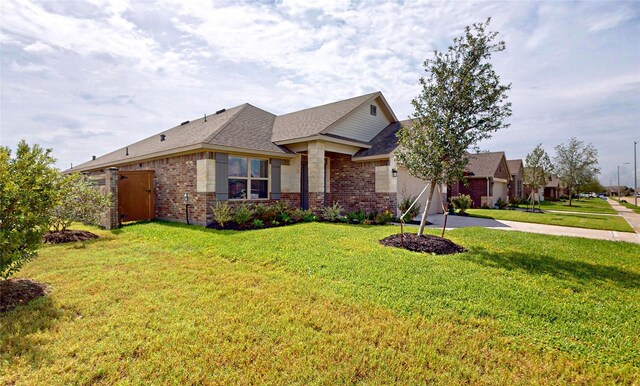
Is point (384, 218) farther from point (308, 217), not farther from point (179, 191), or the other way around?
point (179, 191)

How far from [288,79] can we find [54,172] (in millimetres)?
9409

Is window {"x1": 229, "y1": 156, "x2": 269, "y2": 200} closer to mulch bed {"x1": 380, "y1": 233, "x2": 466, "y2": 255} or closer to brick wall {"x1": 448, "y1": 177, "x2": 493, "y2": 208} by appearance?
mulch bed {"x1": 380, "y1": 233, "x2": 466, "y2": 255}

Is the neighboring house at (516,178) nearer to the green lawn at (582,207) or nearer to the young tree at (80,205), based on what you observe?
the green lawn at (582,207)

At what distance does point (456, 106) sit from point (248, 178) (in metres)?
8.11

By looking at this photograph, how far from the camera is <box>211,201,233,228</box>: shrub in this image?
1005 centimetres

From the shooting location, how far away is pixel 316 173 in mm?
12305

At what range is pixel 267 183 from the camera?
12570mm

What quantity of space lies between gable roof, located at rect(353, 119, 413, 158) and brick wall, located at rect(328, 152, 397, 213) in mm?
434

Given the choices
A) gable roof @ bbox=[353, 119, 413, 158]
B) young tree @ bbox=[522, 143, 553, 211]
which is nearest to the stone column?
gable roof @ bbox=[353, 119, 413, 158]

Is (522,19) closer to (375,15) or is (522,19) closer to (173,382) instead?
(375,15)

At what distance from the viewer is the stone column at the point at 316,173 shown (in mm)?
12312

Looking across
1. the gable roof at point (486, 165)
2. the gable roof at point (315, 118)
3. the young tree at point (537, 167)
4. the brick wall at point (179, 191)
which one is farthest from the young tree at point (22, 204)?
the young tree at point (537, 167)

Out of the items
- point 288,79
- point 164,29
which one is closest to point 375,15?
point 288,79

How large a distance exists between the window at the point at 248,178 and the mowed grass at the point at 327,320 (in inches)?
211
